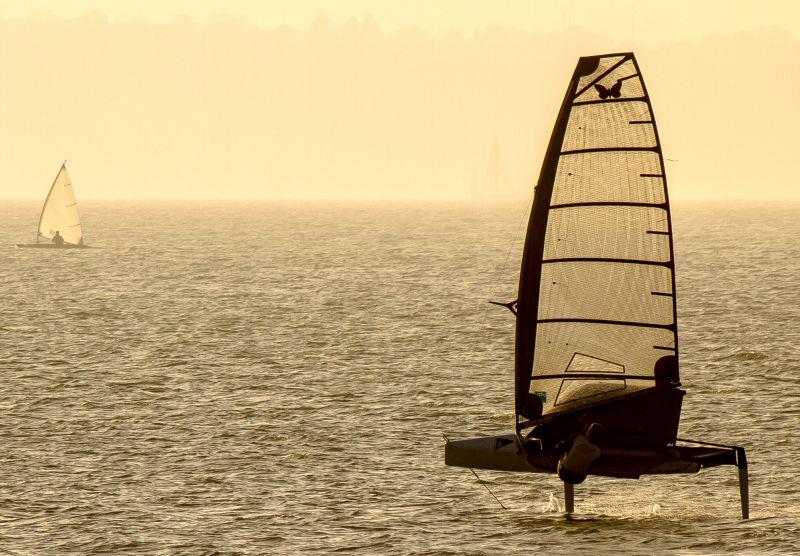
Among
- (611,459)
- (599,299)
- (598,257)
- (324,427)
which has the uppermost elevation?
(598,257)

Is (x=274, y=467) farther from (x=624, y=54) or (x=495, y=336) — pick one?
(x=495, y=336)

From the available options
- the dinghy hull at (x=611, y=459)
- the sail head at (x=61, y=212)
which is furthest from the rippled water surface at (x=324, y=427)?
the sail head at (x=61, y=212)

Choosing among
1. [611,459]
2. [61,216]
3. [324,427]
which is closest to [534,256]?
[611,459]

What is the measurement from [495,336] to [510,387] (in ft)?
59.2

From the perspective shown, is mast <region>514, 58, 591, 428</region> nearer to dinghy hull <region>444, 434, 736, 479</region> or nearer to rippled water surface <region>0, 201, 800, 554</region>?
dinghy hull <region>444, 434, 736, 479</region>

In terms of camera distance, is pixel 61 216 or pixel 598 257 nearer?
pixel 598 257

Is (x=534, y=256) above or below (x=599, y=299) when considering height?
above

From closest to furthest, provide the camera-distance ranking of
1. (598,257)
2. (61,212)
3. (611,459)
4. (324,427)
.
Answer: (611,459) < (598,257) < (324,427) < (61,212)

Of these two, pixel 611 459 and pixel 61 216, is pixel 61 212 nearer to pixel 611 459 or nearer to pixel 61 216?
pixel 61 216

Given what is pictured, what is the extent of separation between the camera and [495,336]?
65250 mm

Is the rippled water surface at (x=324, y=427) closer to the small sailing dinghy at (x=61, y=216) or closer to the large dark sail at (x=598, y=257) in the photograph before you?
the large dark sail at (x=598, y=257)

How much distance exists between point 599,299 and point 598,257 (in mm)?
908

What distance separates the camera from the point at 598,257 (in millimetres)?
27766

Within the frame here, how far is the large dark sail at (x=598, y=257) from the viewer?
27.2 meters
